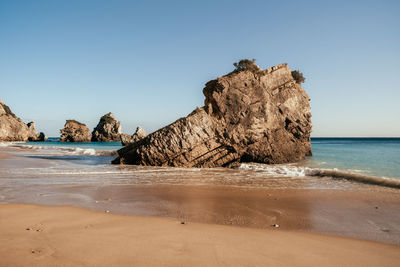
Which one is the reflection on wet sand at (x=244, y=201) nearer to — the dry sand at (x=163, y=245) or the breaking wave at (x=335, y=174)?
the dry sand at (x=163, y=245)

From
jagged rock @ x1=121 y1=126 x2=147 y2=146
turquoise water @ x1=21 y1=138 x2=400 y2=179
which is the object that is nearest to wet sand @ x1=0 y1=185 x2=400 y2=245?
turquoise water @ x1=21 y1=138 x2=400 y2=179

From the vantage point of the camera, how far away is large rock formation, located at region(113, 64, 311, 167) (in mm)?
15250

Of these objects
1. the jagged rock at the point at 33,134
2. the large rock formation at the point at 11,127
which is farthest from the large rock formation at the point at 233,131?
the jagged rock at the point at 33,134

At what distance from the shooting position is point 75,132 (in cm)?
8500

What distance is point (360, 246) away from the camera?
4062 mm

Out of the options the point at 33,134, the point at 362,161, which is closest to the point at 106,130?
the point at 33,134

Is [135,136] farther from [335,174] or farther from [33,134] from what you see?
[33,134]

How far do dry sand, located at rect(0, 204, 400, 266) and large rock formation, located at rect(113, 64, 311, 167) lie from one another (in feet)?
33.5

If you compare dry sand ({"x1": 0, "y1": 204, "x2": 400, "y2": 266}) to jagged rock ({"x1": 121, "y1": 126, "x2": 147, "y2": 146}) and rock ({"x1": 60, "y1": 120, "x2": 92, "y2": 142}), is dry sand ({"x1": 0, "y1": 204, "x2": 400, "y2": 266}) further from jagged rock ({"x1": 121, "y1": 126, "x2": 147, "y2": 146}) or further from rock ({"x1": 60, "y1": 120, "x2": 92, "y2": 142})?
rock ({"x1": 60, "y1": 120, "x2": 92, "y2": 142})

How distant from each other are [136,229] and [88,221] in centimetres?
111

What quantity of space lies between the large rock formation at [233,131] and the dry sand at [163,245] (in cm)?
1022

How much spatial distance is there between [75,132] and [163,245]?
297 feet

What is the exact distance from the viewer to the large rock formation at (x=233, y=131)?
15250 mm

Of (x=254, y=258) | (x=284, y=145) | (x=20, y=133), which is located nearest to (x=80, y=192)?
(x=254, y=258)
